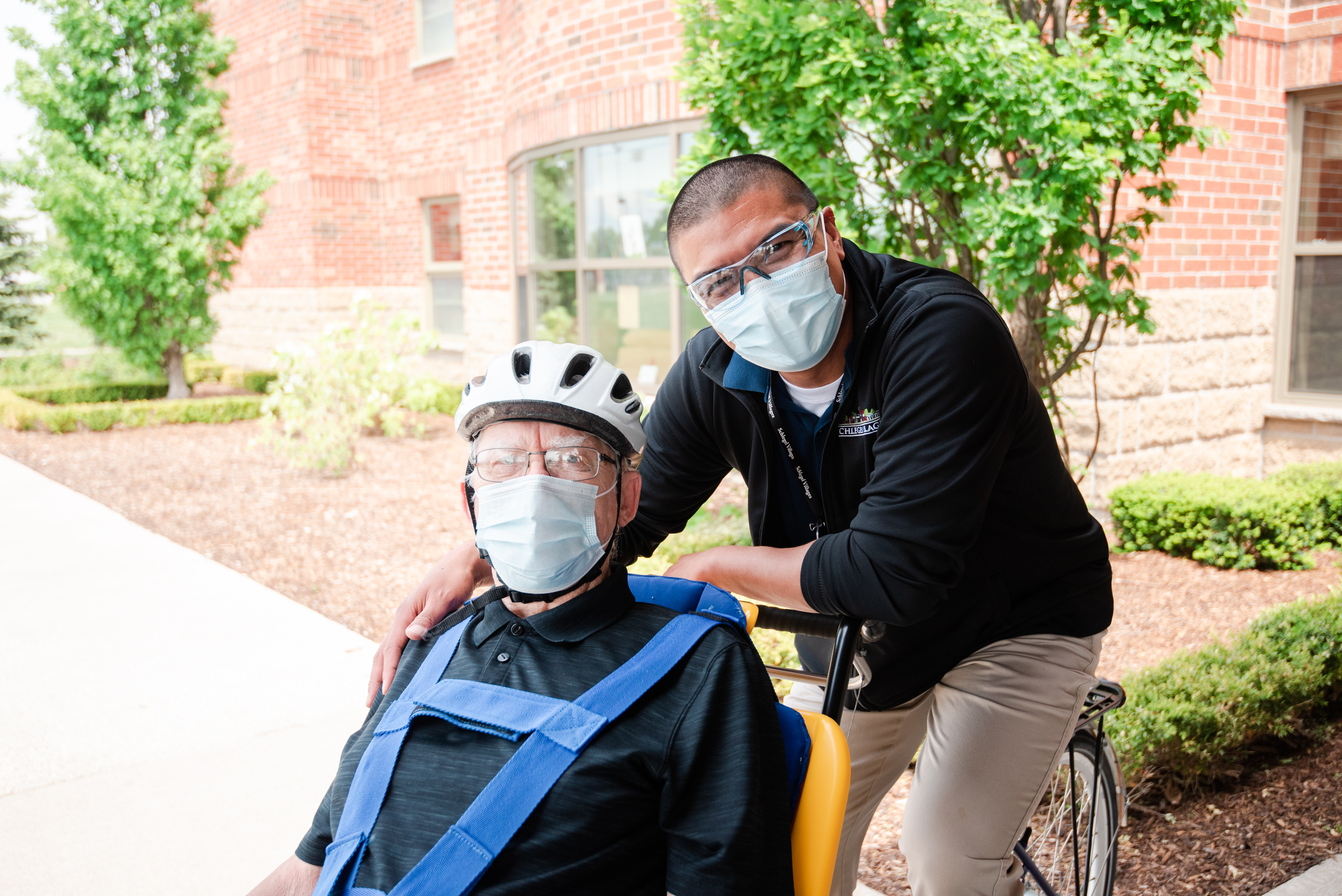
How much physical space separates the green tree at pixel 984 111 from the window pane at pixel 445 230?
1037 centimetres

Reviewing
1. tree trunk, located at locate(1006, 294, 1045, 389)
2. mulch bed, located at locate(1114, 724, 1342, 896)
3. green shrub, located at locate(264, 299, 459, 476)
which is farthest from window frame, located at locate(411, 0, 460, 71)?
mulch bed, located at locate(1114, 724, 1342, 896)

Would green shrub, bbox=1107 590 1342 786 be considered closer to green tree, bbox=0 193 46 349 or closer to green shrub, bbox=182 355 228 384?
green shrub, bbox=182 355 228 384

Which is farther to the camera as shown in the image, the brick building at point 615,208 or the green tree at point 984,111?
the brick building at point 615,208

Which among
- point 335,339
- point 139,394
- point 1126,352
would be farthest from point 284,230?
point 1126,352

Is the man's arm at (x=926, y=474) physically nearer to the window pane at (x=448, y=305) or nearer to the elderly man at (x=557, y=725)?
the elderly man at (x=557, y=725)

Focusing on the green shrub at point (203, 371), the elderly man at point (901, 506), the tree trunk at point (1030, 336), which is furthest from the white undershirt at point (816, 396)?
the green shrub at point (203, 371)

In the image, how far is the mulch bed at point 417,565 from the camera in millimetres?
3318

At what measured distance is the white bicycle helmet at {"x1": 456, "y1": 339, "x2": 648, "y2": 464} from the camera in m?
1.86

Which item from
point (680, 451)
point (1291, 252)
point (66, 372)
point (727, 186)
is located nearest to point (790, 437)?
point (680, 451)

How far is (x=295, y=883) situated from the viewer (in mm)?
1912

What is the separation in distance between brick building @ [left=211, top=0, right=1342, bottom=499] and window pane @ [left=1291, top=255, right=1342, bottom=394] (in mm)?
13

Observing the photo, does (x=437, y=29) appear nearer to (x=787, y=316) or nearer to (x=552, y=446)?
(x=787, y=316)

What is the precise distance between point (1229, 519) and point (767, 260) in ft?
16.8

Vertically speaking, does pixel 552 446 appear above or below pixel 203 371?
above
